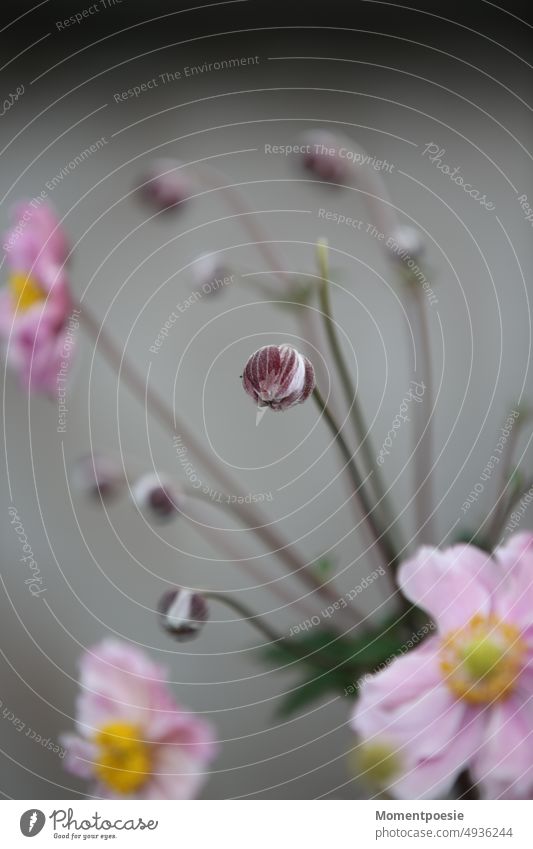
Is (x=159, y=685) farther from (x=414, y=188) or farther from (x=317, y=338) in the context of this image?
(x=414, y=188)

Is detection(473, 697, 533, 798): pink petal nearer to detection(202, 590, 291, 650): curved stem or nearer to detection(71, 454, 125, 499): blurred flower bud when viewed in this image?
detection(202, 590, 291, 650): curved stem

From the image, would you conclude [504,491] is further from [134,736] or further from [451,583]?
[134,736]

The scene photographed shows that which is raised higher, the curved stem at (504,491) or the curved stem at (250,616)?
the curved stem at (504,491)

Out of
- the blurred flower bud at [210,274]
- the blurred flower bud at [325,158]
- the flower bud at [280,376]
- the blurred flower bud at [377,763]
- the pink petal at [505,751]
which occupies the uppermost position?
the blurred flower bud at [325,158]

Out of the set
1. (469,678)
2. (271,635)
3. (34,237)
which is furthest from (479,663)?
(34,237)

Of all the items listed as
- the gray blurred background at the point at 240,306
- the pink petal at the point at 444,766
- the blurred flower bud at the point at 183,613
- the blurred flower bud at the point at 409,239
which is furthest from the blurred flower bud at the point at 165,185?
the pink petal at the point at 444,766

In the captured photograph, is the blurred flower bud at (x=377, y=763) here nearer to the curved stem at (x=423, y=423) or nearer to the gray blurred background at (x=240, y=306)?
the gray blurred background at (x=240, y=306)
